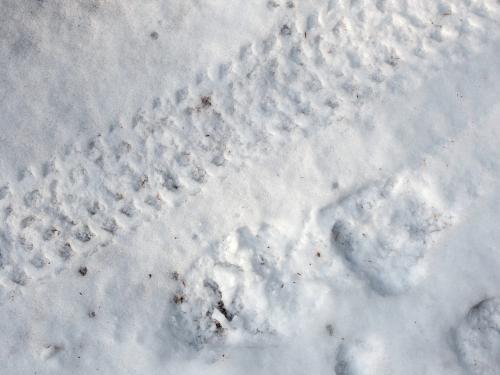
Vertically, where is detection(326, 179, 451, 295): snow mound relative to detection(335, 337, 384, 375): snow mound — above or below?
above

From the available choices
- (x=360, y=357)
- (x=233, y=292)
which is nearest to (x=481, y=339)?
(x=360, y=357)

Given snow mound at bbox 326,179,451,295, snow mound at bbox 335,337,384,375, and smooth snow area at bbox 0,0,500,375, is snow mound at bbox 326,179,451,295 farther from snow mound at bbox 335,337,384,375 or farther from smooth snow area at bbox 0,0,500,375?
snow mound at bbox 335,337,384,375

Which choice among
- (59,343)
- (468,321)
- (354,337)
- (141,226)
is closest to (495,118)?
(468,321)

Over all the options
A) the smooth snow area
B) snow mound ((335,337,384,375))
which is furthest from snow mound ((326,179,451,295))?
snow mound ((335,337,384,375))

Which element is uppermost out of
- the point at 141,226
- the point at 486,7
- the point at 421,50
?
the point at 486,7

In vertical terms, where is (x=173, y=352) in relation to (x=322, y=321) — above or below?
below

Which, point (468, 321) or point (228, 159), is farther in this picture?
point (228, 159)

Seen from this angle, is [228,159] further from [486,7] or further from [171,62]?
[486,7]

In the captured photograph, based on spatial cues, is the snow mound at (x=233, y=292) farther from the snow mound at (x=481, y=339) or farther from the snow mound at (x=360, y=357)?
the snow mound at (x=481, y=339)

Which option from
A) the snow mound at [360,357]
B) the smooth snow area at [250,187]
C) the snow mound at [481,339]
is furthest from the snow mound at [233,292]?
the snow mound at [481,339]
